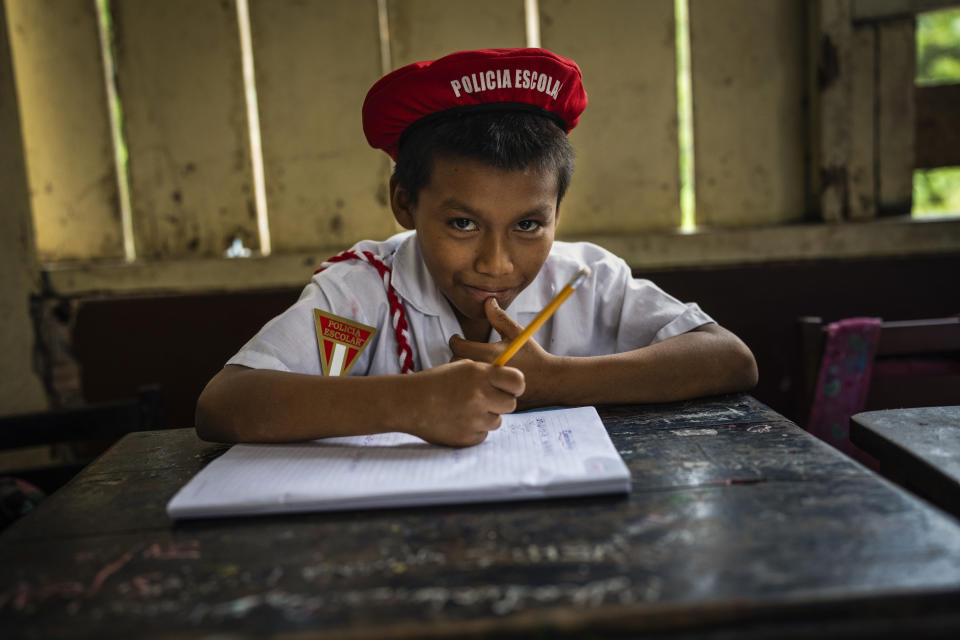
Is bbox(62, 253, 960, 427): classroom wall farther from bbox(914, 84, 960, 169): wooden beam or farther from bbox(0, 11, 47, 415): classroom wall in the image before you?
bbox(914, 84, 960, 169): wooden beam

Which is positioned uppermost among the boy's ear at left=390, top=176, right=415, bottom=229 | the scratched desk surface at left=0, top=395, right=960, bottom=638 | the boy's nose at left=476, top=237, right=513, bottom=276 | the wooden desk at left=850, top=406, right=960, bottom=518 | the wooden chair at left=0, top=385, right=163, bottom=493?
the boy's ear at left=390, top=176, right=415, bottom=229

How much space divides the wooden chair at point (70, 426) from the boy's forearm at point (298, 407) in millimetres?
579

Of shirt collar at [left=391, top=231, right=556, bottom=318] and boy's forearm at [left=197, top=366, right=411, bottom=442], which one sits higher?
shirt collar at [left=391, top=231, right=556, bottom=318]

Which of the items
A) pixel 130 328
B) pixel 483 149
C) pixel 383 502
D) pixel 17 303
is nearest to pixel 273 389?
pixel 383 502

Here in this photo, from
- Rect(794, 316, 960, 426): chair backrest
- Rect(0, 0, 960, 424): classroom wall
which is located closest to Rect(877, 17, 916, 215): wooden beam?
Rect(0, 0, 960, 424): classroom wall

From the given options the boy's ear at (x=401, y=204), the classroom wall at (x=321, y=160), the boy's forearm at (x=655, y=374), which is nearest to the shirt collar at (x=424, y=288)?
the boy's ear at (x=401, y=204)

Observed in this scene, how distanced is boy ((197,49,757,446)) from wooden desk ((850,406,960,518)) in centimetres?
29

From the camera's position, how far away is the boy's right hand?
0.94m

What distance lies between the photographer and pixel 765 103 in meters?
2.34

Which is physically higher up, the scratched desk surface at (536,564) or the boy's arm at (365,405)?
the boy's arm at (365,405)

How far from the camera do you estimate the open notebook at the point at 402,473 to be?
0.78m

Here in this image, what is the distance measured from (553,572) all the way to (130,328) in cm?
216

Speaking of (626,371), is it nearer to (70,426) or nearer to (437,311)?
(437,311)

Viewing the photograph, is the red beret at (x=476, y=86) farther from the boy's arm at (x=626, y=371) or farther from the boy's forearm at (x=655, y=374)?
the boy's forearm at (x=655, y=374)
